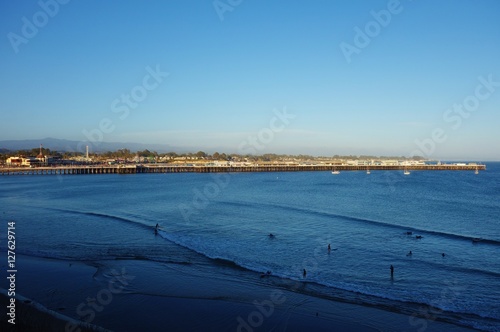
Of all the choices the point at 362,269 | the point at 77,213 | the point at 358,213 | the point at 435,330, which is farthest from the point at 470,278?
the point at 77,213

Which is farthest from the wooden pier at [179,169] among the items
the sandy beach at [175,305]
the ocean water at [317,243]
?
the sandy beach at [175,305]

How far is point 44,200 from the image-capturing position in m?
42.7

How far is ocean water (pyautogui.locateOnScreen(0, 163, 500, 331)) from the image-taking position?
15.0 m

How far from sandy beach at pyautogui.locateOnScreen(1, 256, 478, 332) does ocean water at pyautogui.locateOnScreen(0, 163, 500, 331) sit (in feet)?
3.37

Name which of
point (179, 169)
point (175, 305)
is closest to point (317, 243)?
point (175, 305)

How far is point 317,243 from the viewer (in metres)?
22.8

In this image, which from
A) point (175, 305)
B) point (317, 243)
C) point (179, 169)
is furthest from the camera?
point (179, 169)

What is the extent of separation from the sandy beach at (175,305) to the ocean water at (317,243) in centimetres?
103

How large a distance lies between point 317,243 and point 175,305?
11253 mm

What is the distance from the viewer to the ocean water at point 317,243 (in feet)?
49.3

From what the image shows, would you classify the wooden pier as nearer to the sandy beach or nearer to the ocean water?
the ocean water

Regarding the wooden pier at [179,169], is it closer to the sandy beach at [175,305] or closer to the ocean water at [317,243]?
the ocean water at [317,243]

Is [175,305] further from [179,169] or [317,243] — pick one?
[179,169]

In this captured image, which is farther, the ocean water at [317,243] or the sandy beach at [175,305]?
the ocean water at [317,243]
